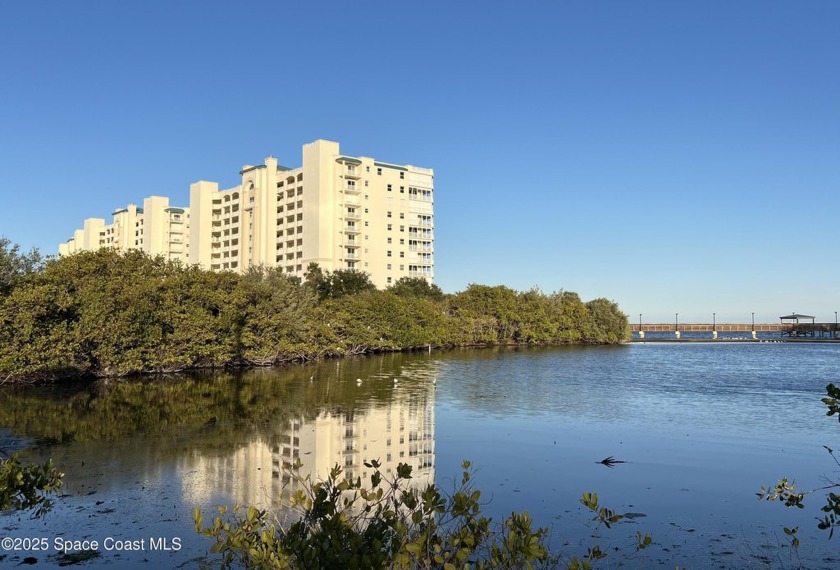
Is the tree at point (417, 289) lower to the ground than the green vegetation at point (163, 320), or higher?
higher

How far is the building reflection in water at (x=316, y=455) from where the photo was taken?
1220 cm

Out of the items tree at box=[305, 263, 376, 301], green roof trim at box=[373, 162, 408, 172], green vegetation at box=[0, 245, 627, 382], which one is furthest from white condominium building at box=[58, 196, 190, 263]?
green vegetation at box=[0, 245, 627, 382]

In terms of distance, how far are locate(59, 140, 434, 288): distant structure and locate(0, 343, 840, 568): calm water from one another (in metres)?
69.8

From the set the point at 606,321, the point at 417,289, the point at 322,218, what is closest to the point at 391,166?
the point at 322,218

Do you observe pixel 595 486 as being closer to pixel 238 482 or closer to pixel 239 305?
pixel 238 482

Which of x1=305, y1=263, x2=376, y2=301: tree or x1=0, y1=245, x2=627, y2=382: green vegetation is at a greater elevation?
x1=305, y1=263, x2=376, y2=301: tree

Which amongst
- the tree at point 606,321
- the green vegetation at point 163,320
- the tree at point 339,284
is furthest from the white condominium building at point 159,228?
the tree at point 606,321

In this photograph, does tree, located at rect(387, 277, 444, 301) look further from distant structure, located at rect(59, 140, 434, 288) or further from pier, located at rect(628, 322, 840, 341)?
pier, located at rect(628, 322, 840, 341)

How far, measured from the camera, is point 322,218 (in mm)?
101125

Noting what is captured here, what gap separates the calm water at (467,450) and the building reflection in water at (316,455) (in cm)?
7

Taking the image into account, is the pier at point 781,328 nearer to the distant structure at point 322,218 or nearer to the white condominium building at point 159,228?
the distant structure at point 322,218

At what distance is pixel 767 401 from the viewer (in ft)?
92.1

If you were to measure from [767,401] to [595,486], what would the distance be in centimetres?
1900

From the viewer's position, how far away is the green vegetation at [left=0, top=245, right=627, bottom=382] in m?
30.1
